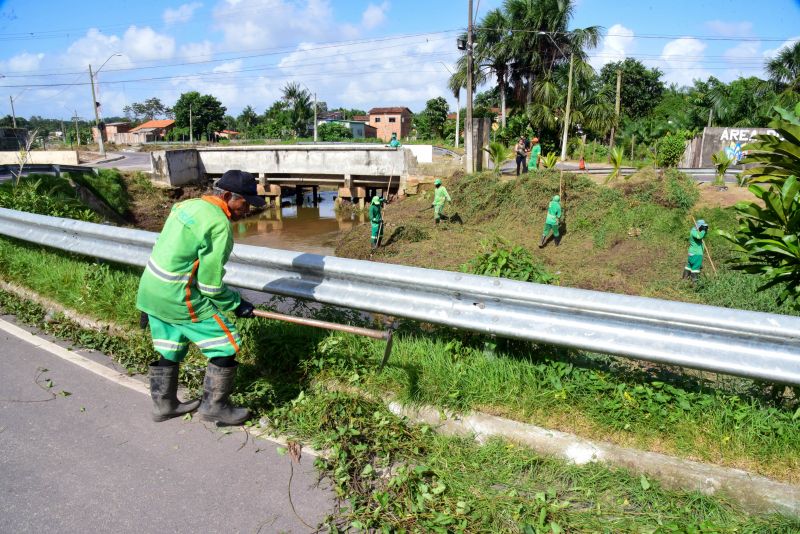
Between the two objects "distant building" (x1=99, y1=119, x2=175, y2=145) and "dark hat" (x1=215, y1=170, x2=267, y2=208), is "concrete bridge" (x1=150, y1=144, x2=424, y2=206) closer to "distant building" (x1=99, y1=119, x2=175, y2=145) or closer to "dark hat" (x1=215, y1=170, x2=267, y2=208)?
"dark hat" (x1=215, y1=170, x2=267, y2=208)

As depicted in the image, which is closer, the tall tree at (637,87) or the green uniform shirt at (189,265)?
the green uniform shirt at (189,265)

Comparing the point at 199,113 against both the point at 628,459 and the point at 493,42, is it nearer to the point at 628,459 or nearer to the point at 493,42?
the point at 493,42

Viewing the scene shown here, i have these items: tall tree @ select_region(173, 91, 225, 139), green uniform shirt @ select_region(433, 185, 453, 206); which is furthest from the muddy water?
tall tree @ select_region(173, 91, 225, 139)

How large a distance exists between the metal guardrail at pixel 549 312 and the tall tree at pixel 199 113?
7190cm

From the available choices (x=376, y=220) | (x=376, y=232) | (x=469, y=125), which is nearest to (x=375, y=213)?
(x=376, y=220)

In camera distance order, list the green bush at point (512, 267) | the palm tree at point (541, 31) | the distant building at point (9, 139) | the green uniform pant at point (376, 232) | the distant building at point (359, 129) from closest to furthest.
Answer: the green bush at point (512, 267)
the green uniform pant at point (376, 232)
the palm tree at point (541, 31)
the distant building at point (9, 139)
the distant building at point (359, 129)

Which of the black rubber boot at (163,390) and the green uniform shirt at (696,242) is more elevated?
the black rubber boot at (163,390)

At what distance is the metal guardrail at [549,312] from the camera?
275 cm

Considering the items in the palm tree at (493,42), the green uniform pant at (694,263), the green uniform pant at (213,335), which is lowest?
the green uniform pant at (694,263)

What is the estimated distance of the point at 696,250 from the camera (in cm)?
1188

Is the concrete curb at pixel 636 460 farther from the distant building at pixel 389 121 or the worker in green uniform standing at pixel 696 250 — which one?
the distant building at pixel 389 121

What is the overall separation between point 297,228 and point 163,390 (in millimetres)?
23354

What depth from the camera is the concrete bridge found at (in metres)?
26.7

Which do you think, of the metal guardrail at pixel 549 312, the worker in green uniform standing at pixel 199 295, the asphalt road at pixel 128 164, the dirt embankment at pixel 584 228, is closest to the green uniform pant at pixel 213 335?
the worker in green uniform standing at pixel 199 295
